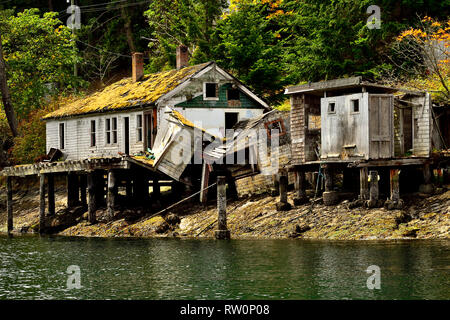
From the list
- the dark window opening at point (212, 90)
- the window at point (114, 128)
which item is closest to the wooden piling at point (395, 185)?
the dark window opening at point (212, 90)

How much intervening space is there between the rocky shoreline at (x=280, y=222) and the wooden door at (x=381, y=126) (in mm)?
2206

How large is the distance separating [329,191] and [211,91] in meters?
13.4

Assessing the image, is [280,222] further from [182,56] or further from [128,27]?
[128,27]

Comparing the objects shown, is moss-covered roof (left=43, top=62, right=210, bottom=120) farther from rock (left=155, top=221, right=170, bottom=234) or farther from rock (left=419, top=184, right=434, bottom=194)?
rock (left=419, top=184, right=434, bottom=194)

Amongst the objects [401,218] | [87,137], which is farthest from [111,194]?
[401,218]

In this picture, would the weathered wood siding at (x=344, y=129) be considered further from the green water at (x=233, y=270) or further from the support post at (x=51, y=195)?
the support post at (x=51, y=195)

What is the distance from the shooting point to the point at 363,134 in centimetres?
3148

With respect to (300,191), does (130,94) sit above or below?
above

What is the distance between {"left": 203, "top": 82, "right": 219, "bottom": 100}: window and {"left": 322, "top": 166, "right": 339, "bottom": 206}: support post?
1258cm

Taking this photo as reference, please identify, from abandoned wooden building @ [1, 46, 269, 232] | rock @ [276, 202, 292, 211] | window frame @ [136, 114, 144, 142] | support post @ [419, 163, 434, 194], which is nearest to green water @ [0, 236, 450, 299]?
rock @ [276, 202, 292, 211]
